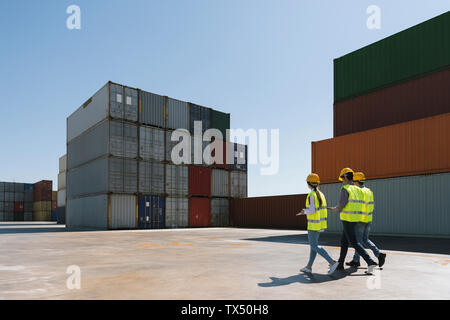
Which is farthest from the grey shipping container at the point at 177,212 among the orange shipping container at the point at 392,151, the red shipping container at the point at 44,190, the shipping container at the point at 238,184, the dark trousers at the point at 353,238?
the red shipping container at the point at 44,190

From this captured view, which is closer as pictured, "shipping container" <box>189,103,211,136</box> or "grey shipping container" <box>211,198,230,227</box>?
"shipping container" <box>189,103,211,136</box>

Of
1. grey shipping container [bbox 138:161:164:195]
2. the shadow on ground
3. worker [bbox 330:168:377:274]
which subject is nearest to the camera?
worker [bbox 330:168:377:274]

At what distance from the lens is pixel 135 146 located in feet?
101

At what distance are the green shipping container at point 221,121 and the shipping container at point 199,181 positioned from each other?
171 inches

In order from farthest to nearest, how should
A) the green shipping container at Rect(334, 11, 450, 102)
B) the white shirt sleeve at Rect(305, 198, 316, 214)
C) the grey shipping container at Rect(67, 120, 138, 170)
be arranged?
the grey shipping container at Rect(67, 120, 138, 170)
the green shipping container at Rect(334, 11, 450, 102)
the white shirt sleeve at Rect(305, 198, 316, 214)

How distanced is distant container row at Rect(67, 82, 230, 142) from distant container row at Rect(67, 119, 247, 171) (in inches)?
26.5

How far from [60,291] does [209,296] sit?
2.21 meters

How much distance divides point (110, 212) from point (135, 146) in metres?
5.81

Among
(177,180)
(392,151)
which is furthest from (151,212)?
(392,151)

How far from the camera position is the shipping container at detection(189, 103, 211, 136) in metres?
34.8

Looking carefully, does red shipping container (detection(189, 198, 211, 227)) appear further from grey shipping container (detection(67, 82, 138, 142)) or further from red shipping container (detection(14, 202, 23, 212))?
red shipping container (detection(14, 202, 23, 212))

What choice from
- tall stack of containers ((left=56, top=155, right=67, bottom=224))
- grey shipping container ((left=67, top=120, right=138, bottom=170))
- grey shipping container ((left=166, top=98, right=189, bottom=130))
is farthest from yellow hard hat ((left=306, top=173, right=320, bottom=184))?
tall stack of containers ((left=56, top=155, right=67, bottom=224))

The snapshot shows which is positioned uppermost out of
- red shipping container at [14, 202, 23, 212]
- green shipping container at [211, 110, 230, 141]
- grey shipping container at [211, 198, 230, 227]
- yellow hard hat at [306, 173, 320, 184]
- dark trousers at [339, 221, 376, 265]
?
green shipping container at [211, 110, 230, 141]
